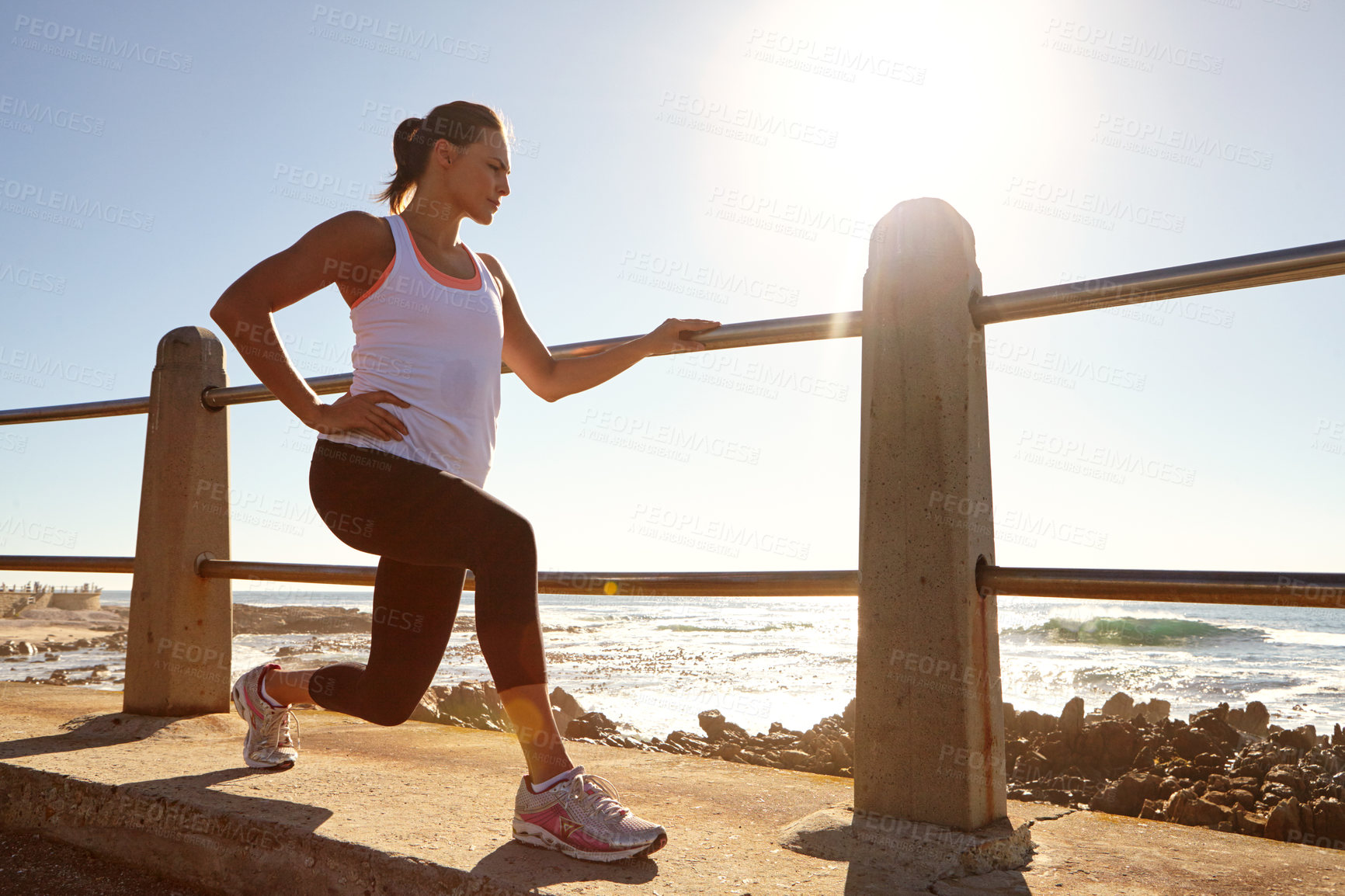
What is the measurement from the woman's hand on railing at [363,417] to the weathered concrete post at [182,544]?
147 cm

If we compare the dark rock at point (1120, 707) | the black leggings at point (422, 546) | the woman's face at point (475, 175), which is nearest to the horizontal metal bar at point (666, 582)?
the black leggings at point (422, 546)

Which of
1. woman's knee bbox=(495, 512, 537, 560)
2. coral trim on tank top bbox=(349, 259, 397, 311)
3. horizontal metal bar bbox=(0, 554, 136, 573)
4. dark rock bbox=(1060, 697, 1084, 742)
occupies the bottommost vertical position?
dark rock bbox=(1060, 697, 1084, 742)

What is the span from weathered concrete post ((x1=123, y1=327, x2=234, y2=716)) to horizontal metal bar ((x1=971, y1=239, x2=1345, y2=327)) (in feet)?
8.16

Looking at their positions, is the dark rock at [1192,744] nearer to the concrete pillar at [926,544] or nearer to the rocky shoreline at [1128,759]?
the rocky shoreline at [1128,759]

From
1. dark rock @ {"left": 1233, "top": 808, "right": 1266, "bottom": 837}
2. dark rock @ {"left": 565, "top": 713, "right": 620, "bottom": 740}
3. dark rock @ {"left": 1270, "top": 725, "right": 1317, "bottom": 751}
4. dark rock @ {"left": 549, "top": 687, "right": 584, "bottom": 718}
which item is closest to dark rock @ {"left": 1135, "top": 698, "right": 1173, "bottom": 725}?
dark rock @ {"left": 1270, "top": 725, "right": 1317, "bottom": 751}

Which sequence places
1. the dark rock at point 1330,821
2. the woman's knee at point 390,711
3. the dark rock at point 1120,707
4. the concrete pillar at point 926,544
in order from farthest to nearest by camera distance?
the dark rock at point 1120,707, the dark rock at point 1330,821, the woman's knee at point 390,711, the concrete pillar at point 926,544

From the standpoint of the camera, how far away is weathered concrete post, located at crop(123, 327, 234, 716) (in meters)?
2.78

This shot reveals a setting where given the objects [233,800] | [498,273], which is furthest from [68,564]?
[498,273]

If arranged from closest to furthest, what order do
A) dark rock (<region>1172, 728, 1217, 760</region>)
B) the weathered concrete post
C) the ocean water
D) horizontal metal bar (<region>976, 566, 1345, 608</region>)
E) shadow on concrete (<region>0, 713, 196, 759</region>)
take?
horizontal metal bar (<region>976, 566, 1345, 608</region>)
shadow on concrete (<region>0, 713, 196, 759</region>)
the weathered concrete post
dark rock (<region>1172, 728, 1217, 760</region>)
the ocean water

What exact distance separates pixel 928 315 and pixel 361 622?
35.8 m

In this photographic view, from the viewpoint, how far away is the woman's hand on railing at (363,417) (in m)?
1.64

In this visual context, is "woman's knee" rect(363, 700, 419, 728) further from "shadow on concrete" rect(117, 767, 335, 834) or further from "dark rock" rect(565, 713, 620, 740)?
"dark rock" rect(565, 713, 620, 740)

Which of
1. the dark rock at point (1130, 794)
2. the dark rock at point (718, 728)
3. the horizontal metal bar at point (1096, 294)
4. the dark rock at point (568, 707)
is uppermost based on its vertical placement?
the horizontal metal bar at point (1096, 294)

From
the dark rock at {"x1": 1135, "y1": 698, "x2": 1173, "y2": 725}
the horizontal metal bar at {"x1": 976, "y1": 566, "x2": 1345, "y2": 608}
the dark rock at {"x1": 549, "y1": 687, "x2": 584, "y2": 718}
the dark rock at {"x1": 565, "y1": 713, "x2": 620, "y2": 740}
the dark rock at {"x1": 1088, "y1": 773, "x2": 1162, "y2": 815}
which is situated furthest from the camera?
the dark rock at {"x1": 1135, "y1": 698, "x2": 1173, "y2": 725}
